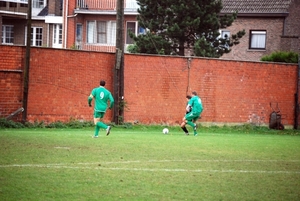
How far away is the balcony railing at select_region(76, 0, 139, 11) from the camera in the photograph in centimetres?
5207

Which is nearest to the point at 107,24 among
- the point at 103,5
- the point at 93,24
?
the point at 93,24

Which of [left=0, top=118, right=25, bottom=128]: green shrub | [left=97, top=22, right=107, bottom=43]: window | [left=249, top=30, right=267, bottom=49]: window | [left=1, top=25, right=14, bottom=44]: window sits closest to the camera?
[left=0, top=118, right=25, bottom=128]: green shrub

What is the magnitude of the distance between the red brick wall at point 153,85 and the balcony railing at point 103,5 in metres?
18.0

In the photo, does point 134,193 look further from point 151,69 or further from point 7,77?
point 151,69

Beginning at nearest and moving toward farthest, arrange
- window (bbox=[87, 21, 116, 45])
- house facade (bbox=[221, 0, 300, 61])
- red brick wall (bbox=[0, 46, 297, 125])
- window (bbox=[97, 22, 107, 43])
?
red brick wall (bbox=[0, 46, 297, 125])
house facade (bbox=[221, 0, 300, 61])
window (bbox=[87, 21, 116, 45])
window (bbox=[97, 22, 107, 43])

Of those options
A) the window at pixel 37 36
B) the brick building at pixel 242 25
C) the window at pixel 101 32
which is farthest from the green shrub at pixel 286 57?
the window at pixel 37 36

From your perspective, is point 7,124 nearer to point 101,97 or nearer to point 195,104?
point 101,97

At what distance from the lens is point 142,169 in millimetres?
15273

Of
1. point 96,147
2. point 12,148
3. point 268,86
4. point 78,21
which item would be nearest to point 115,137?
point 96,147

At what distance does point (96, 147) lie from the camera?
65.0 ft

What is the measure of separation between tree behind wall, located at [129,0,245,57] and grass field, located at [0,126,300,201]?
1723cm

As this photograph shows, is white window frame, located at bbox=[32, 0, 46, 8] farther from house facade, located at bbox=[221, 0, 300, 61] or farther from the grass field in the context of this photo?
the grass field

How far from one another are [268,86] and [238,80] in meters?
2.00

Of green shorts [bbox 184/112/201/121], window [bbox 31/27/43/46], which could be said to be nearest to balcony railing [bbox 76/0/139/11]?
window [bbox 31/27/43/46]
